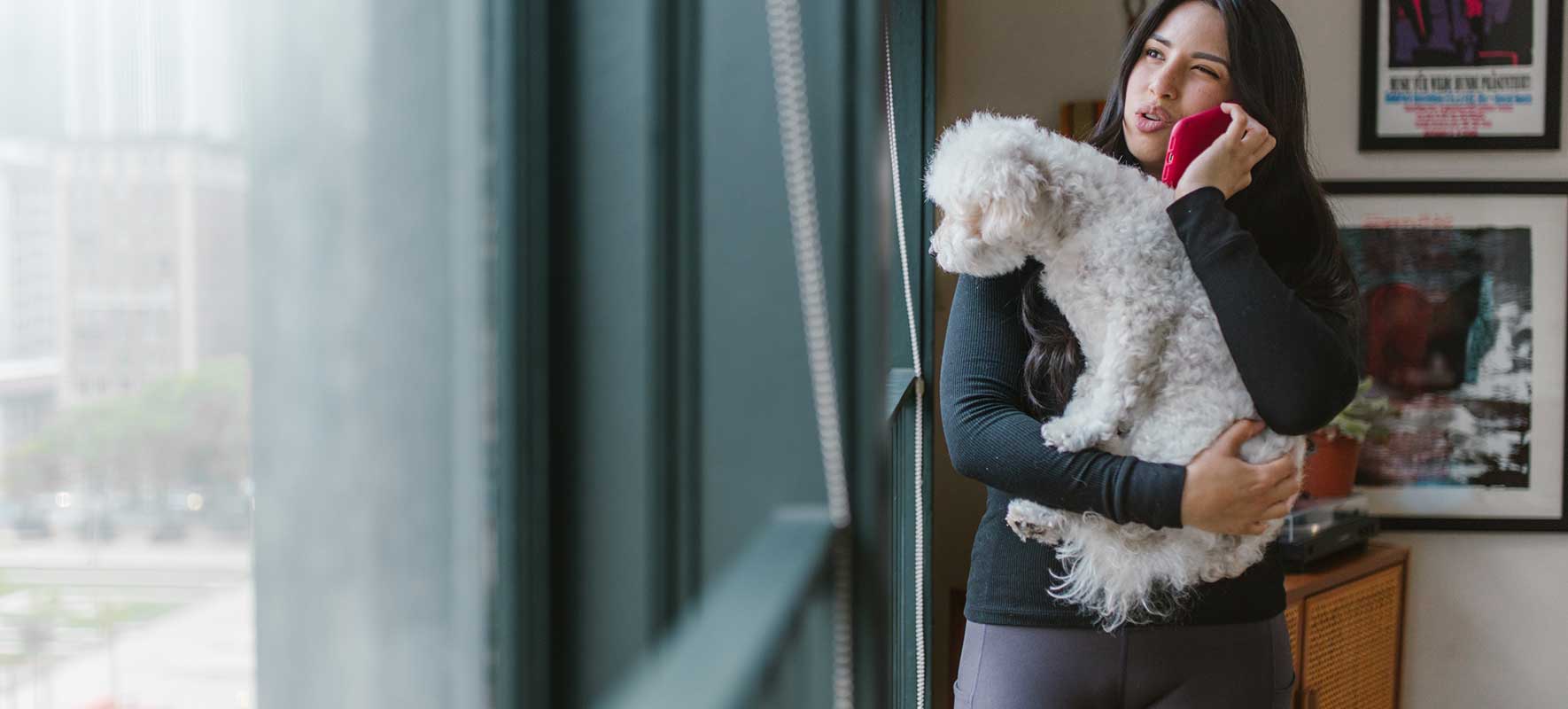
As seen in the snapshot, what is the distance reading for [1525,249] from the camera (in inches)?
104

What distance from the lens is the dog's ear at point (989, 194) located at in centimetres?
98

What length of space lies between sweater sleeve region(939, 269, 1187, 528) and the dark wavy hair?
0.9 inches

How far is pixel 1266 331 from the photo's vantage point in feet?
3.21

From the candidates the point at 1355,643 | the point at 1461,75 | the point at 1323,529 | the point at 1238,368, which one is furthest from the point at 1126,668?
the point at 1461,75

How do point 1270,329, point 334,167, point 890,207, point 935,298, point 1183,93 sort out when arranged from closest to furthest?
1. point 334,167
2. point 1270,329
3. point 1183,93
4. point 890,207
5. point 935,298

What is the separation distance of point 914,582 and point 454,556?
1.67 metres

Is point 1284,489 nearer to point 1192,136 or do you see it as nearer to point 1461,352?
point 1192,136

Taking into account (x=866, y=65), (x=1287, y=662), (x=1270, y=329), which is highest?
(x=866, y=65)

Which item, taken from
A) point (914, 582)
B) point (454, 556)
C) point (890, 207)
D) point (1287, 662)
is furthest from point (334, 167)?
point (914, 582)

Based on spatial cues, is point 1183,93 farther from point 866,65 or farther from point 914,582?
point 914,582

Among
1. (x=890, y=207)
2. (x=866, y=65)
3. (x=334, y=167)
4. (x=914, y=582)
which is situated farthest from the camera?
(x=914, y=582)

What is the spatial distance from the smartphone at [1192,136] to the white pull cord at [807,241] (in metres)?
0.55

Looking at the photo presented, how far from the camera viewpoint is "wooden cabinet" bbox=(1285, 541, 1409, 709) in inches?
86.6

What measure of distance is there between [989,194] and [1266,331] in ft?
0.86
